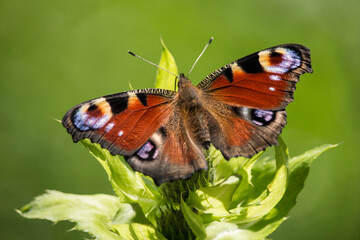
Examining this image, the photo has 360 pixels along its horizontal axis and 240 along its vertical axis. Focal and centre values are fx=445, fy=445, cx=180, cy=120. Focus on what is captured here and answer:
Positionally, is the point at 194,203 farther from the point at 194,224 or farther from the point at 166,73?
the point at 166,73

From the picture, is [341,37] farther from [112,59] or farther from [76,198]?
[76,198]

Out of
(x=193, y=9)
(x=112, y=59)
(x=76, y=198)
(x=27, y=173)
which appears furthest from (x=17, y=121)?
(x=76, y=198)

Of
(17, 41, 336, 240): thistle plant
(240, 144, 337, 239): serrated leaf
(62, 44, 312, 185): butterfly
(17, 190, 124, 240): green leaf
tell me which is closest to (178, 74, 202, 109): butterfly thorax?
(62, 44, 312, 185): butterfly

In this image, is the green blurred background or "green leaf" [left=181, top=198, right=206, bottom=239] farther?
the green blurred background

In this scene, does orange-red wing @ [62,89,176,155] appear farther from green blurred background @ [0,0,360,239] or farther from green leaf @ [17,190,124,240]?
green blurred background @ [0,0,360,239]

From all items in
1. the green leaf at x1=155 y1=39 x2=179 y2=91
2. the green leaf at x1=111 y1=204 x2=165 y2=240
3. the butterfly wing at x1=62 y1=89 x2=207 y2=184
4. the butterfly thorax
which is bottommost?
the green leaf at x1=111 y1=204 x2=165 y2=240

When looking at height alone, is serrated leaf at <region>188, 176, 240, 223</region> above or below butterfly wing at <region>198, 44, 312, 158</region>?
below

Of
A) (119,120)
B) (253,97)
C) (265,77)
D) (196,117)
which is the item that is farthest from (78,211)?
(265,77)
